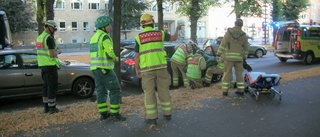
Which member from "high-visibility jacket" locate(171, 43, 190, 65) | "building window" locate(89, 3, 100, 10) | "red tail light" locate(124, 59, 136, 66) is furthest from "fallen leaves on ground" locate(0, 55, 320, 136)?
"building window" locate(89, 3, 100, 10)

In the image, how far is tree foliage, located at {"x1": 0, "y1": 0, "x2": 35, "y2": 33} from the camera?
114 ft

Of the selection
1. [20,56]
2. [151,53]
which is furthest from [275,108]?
[20,56]

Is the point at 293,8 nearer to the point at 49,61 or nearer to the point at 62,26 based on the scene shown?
the point at 62,26

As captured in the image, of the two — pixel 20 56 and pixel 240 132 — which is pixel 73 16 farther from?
pixel 240 132

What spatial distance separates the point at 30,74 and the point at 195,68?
4.41 m

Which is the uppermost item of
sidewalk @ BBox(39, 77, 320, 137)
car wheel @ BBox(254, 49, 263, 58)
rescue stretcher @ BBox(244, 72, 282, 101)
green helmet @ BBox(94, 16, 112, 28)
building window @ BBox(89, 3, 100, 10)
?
building window @ BBox(89, 3, 100, 10)

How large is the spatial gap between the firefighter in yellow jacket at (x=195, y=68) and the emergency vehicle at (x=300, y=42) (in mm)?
8914

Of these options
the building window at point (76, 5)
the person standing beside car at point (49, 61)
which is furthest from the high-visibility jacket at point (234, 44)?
the building window at point (76, 5)

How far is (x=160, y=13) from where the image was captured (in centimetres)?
1711

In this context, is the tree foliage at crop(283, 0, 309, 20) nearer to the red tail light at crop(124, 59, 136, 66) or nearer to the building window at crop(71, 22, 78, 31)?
the building window at crop(71, 22, 78, 31)

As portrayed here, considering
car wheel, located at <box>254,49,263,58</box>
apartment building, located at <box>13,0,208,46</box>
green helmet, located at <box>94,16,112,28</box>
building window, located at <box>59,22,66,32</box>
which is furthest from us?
building window, located at <box>59,22,66,32</box>

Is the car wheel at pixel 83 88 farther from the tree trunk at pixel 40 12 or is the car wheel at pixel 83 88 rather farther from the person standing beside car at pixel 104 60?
the tree trunk at pixel 40 12

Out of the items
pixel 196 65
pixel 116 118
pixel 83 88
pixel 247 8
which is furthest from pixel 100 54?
pixel 247 8

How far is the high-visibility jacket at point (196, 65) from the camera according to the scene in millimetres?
9000
